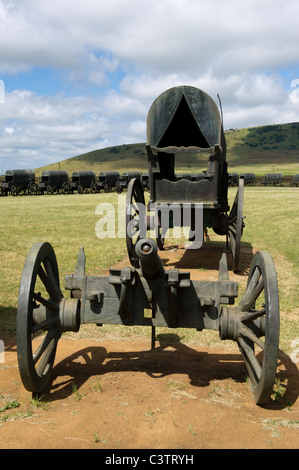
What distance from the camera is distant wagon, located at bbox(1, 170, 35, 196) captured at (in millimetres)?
31469

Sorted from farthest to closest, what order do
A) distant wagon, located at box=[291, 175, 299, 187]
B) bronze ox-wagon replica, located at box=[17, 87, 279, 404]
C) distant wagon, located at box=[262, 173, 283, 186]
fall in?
distant wagon, located at box=[262, 173, 283, 186] → distant wagon, located at box=[291, 175, 299, 187] → bronze ox-wagon replica, located at box=[17, 87, 279, 404]

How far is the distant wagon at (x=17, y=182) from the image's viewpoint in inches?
1239

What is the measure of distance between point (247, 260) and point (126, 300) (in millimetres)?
6007

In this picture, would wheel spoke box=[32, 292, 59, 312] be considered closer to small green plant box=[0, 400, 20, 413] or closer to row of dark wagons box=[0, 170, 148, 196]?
small green plant box=[0, 400, 20, 413]

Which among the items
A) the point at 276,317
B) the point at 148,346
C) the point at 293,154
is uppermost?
the point at 293,154

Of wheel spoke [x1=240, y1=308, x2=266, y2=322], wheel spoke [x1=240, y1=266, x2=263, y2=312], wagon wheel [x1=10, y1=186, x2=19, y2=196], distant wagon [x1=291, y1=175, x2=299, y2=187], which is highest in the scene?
distant wagon [x1=291, y1=175, x2=299, y2=187]

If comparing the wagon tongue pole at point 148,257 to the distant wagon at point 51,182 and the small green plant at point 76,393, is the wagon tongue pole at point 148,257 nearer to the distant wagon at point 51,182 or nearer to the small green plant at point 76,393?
the small green plant at point 76,393

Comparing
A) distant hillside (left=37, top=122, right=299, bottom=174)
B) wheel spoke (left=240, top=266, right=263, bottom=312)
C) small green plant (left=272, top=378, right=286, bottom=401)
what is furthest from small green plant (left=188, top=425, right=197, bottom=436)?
distant hillside (left=37, top=122, right=299, bottom=174)

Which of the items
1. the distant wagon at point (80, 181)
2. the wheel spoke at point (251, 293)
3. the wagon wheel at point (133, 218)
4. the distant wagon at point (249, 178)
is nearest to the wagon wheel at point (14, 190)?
the distant wagon at point (80, 181)

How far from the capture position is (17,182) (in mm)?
31891

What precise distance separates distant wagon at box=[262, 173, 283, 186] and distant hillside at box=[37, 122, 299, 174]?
44.5 meters

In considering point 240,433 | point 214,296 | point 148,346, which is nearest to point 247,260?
point 148,346
